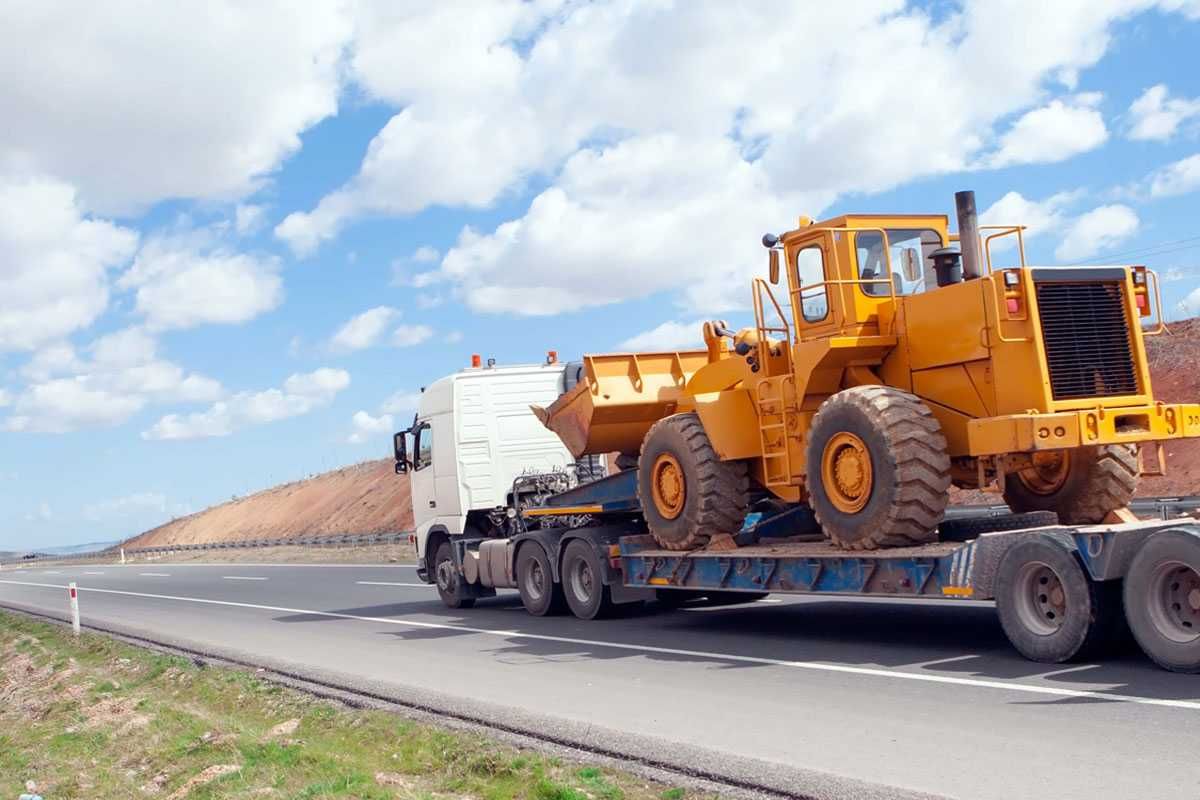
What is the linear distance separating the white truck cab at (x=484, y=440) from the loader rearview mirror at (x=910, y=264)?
741 centimetres

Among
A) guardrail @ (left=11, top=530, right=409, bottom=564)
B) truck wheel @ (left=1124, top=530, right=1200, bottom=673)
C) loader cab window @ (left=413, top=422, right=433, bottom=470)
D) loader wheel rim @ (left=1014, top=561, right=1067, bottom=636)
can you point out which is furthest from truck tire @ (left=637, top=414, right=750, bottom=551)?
guardrail @ (left=11, top=530, right=409, bottom=564)

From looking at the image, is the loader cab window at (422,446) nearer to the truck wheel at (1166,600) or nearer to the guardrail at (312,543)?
the truck wheel at (1166,600)

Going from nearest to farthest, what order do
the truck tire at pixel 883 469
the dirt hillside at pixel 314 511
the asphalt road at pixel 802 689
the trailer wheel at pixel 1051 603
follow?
the asphalt road at pixel 802 689 → the trailer wheel at pixel 1051 603 → the truck tire at pixel 883 469 → the dirt hillside at pixel 314 511

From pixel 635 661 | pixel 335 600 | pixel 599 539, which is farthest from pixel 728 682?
pixel 335 600

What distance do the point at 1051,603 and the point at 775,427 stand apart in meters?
3.78

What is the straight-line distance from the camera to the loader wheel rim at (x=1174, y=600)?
8477 mm

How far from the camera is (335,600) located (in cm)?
2239

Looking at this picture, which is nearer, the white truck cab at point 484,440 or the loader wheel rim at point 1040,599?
the loader wheel rim at point 1040,599

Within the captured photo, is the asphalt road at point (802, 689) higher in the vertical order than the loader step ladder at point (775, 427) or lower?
lower

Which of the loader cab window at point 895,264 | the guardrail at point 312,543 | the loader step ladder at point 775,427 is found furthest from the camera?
the guardrail at point 312,543

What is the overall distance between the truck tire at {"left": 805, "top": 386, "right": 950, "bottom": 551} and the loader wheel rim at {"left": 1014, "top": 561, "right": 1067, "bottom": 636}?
125 centimetres

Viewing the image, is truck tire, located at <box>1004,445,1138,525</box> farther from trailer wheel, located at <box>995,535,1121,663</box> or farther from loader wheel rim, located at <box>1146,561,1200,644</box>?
loader wheel rim, located at <box>1146,561,1200,644</box>

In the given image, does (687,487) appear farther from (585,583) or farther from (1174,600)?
(1174,600)

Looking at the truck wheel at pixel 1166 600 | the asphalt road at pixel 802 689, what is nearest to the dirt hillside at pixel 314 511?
the asphalt road at pixel 802 689
